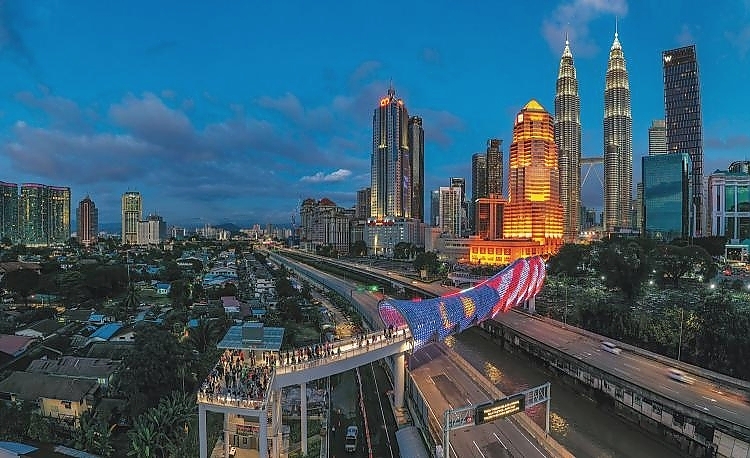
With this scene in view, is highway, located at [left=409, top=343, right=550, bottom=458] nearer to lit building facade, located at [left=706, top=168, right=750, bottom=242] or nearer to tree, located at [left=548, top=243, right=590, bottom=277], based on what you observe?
tree, located at [left=548, top=243, right=590, bottom=277]

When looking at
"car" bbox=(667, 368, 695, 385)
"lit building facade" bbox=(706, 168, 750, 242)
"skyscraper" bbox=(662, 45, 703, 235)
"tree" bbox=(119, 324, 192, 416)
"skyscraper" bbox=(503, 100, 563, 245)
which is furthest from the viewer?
"skyscraper" bbox=(662, 45, 703, 235)

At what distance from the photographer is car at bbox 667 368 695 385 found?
29.1 meters

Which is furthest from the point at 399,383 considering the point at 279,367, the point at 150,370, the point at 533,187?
the point at 533,187

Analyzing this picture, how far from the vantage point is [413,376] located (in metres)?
31.3

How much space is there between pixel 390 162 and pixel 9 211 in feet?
498

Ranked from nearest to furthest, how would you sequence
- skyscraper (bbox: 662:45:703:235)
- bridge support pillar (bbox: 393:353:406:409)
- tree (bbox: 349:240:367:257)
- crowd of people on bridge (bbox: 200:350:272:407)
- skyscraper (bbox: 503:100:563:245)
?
crowd of people on bridge (bbox: 200:350:272:407)
bridge support pillar (bbox: 393:353:406:409)
skyscraper (bbox: 503:100:563:245)
tree (bbox: 349:240:367:257)
skyscraper (bbox: 662:45:703:235)

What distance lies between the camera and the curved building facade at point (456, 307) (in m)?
30.6

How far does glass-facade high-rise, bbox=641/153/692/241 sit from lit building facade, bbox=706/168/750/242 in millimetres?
21739

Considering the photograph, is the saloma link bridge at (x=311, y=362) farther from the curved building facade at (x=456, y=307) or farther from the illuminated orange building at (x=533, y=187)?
the illuminated orange building at (x=533, y=187)

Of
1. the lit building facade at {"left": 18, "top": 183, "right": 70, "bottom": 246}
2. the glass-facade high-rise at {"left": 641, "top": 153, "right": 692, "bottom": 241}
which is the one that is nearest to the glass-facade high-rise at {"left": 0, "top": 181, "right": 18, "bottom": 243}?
the lit building facade at {"left": 18, "top": 183, "right": 70, "bottom": 246}

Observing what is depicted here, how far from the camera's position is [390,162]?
191500 mm

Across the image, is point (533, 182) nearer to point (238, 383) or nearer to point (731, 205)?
point (731, 205)

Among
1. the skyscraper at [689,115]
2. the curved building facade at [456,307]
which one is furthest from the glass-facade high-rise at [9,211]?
the skyscraper at [689,115]

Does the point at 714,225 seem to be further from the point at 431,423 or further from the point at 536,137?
the point at 431,423
